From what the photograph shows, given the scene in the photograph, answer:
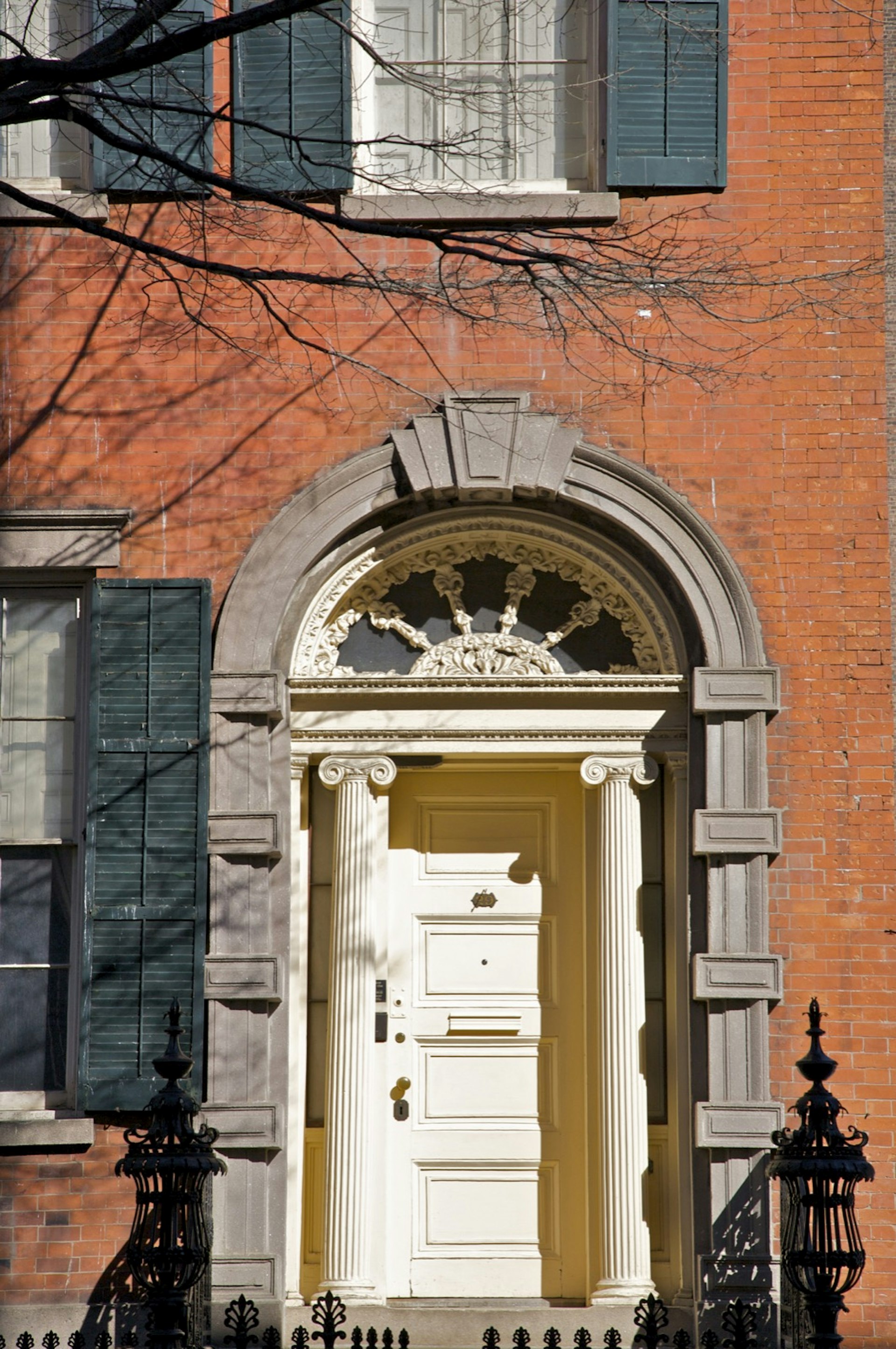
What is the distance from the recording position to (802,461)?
8.16 metres

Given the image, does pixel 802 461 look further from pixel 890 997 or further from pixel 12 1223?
pixel 12 1223

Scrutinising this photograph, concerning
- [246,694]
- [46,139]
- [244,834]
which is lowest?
[244,834]

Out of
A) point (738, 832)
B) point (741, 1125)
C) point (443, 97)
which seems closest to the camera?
point (741, 1125)

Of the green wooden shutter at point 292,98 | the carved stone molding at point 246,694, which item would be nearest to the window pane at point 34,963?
the carved stone molding at point 246,694

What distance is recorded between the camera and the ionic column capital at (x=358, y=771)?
8156 millimetres

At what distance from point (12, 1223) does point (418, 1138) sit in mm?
1952

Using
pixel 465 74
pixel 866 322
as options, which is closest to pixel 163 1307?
pixel 866 322

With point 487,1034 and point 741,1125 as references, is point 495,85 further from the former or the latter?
point 741,1125

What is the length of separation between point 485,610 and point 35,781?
2.43 metres

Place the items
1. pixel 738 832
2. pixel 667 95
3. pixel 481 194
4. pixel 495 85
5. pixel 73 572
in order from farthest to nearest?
pixel 495 85 < pixel 667 95 < pixel 73 572 < pixel 481 194 < pixel 738 832

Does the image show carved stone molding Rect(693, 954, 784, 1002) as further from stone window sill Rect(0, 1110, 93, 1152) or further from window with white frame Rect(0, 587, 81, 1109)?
window with white frame Rect(0, 587, 81, 1109)

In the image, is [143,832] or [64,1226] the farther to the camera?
[143,832]

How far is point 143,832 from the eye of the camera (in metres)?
7.80

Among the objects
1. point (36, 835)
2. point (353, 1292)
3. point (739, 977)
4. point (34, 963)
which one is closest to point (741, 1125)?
point (739, 977)
